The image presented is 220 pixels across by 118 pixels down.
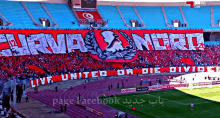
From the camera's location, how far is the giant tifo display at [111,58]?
3628 centimetres

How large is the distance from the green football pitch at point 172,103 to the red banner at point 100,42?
19.5 metres

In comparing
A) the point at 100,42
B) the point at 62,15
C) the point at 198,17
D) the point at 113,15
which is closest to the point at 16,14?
the point at 62,15

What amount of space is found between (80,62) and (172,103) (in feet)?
77.8

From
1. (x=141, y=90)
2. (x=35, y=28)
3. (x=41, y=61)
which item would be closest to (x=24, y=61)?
(x=41, y=61)

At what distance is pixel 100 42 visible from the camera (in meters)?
61.5

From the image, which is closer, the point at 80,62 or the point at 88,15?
the point at 80,62

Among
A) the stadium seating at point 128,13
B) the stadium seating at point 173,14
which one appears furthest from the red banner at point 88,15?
the stadium seating at point 173,14

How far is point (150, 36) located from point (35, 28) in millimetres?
23003

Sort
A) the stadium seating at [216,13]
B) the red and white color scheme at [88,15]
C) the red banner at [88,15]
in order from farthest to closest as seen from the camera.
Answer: the stadium seating at [216,13]
the red banner at [88,15]
the red and white color scheme at [88,15]

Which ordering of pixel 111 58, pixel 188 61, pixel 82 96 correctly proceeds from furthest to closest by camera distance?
pixel 188 61 < pixel 111 58 < pixel 82 96

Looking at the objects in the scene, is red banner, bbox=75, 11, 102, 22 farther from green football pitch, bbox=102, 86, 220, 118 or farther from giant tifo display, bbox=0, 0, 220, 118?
green football pitch, bbox=102, 86, 220, 118

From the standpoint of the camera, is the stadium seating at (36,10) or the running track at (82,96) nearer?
the running track at (82,96)

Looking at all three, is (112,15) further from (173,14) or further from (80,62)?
(80,62)

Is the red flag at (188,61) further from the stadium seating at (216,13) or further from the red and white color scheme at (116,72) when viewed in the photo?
the stadium seating at (216,13)
